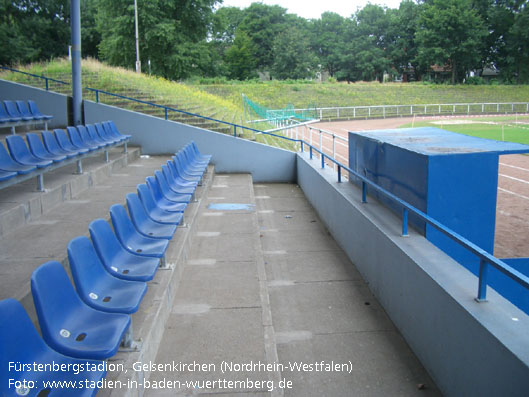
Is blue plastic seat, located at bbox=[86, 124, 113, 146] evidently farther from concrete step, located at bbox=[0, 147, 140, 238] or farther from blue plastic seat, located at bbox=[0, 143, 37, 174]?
blue plastic seat, located at bbox=[0, 143, 37, 174]

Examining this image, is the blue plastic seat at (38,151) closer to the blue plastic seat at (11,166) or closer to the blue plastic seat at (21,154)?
the blue plastic seat at (21,154)

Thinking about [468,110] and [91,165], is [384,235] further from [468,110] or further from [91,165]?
[468,110]

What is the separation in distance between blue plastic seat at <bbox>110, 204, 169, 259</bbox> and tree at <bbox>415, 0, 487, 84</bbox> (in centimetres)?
6051

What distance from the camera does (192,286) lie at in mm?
5359

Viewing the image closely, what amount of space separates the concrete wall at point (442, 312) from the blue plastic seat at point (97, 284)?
7.51ft

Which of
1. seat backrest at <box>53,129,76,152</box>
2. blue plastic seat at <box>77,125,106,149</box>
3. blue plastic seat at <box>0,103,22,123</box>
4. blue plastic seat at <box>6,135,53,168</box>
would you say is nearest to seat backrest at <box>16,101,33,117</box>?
blue plastic seat at <box>0,103,22,123</box>

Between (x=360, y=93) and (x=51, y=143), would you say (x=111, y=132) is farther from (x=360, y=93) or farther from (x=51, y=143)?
A: (x=360, y=93)

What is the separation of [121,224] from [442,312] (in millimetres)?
2889

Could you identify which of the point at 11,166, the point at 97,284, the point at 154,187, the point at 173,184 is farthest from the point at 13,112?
the point at 97,284

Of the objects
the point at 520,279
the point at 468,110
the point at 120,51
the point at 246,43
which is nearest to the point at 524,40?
the point at 468,110

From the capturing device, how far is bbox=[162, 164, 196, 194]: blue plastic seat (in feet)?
23.5

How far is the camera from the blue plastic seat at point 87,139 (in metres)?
9.52

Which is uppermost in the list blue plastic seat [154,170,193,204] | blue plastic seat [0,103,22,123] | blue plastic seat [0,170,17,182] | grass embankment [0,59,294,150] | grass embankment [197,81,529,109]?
grass embankment [197,81,529,109]

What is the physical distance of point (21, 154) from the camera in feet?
23.1
